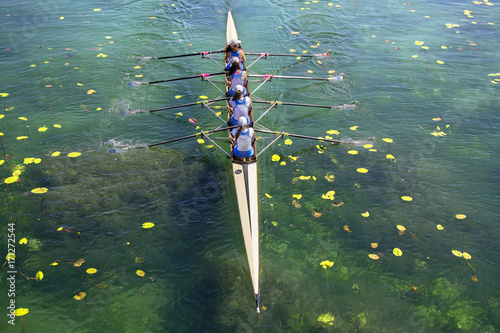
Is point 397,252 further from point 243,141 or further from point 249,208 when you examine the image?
point 243,141

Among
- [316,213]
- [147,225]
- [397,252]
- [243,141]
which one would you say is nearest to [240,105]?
[243,141]

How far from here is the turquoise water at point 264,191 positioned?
23.0 ft

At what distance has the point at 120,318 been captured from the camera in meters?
6.77

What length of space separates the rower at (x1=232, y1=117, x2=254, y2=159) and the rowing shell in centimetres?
21

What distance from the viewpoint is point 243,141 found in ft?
29.9

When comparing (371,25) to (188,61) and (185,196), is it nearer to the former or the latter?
(188,61)

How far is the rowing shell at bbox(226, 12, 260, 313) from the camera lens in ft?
23.5

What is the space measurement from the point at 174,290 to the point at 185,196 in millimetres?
2641

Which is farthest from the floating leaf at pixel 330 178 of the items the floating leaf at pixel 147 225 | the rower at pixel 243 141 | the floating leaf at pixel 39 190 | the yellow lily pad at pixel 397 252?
the floating leaf at pixel 39 190

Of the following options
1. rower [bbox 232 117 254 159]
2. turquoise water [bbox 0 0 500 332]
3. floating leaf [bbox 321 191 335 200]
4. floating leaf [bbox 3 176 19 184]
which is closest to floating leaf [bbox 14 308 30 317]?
turquoise water [bbox 0 0 500 332]

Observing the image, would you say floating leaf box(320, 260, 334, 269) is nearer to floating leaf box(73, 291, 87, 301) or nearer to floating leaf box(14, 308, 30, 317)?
floating leaf box(73, 291, 87, 301)

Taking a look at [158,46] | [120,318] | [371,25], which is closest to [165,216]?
[120,318]

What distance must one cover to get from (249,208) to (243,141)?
72.3 inches

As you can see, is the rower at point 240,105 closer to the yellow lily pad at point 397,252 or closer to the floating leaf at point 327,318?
the yellow lily pad at point 397,252
